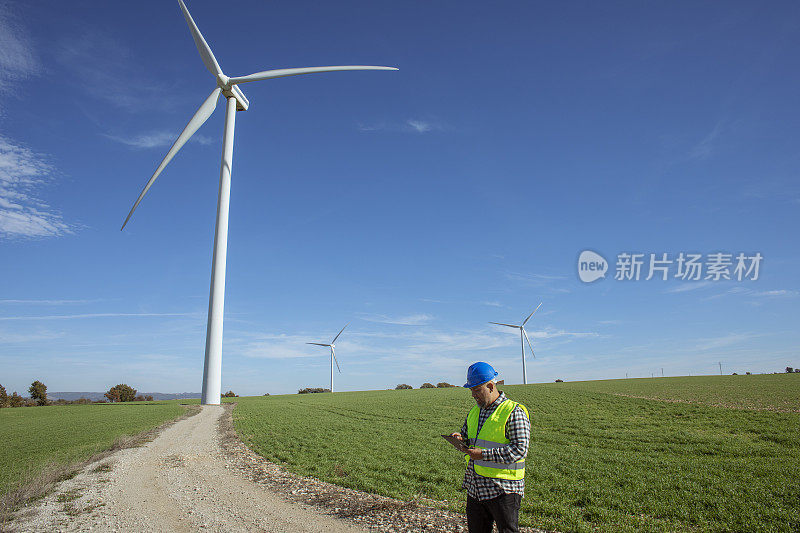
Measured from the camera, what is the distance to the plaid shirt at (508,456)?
17.9 ft

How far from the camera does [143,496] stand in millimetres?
14812

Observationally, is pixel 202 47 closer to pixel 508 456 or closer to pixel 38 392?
pixel 508 456

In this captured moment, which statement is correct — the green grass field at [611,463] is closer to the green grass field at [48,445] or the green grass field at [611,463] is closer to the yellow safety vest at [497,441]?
the yellow safety vest at [497,441]

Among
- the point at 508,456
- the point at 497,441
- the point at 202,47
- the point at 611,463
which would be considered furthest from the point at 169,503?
the point at 202,47

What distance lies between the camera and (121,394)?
110 metres

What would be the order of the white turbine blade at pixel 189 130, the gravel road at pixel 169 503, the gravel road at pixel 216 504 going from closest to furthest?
the gravel road at pixel 216 504, the gravel road at pixel 169 503, the white turbine blade at pixel 189 130

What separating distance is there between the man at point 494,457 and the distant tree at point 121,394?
4981 inches

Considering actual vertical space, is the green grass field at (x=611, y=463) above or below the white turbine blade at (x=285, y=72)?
below

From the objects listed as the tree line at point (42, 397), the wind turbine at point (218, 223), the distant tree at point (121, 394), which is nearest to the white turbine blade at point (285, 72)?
the wind turbine at point (218, 223)

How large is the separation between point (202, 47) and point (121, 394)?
316 ft

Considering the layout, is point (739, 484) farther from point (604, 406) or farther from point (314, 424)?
point (604, 406)

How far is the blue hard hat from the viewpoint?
5909 mm

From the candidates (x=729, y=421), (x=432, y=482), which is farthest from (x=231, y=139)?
(x=729, y=421)

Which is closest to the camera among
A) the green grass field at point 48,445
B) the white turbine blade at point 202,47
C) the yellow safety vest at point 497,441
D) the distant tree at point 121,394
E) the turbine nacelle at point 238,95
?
the yellow safety vest at point 497,441
